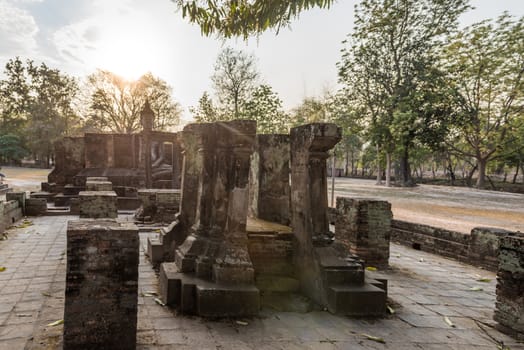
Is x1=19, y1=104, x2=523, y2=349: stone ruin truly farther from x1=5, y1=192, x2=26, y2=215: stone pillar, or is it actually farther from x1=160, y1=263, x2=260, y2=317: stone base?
x1=5, y1=192, x2=26, y2=215: stone pillar

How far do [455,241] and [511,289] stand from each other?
12.3 ft

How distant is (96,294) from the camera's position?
2.54 meters

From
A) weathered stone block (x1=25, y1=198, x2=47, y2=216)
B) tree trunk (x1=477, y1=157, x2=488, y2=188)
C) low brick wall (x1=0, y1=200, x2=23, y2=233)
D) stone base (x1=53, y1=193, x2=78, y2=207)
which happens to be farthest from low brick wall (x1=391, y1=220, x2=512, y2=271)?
tree trunk (x1=477, y1=157, x2=488, y2=188)

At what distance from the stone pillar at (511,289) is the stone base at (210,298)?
2686 millimetres

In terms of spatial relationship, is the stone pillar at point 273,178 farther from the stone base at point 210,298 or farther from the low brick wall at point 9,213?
the low brick wall at point 9,213

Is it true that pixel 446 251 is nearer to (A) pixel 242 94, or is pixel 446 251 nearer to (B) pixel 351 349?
(B) pixel 351 349

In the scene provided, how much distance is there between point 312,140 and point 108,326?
2.96m

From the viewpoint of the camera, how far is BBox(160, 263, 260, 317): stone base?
3.39 metres

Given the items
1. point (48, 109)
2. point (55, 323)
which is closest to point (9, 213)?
point (55, 323)

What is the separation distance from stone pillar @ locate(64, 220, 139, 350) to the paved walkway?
0.99 feet

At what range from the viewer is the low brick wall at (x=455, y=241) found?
5.95m

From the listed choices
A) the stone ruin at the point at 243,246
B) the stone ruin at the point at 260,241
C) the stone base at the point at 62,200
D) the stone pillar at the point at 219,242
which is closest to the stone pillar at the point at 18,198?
the stone base at the point at 62,200

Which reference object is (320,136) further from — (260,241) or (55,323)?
(55,323)

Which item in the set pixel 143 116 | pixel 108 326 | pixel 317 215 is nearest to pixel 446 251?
pixel 317 215
